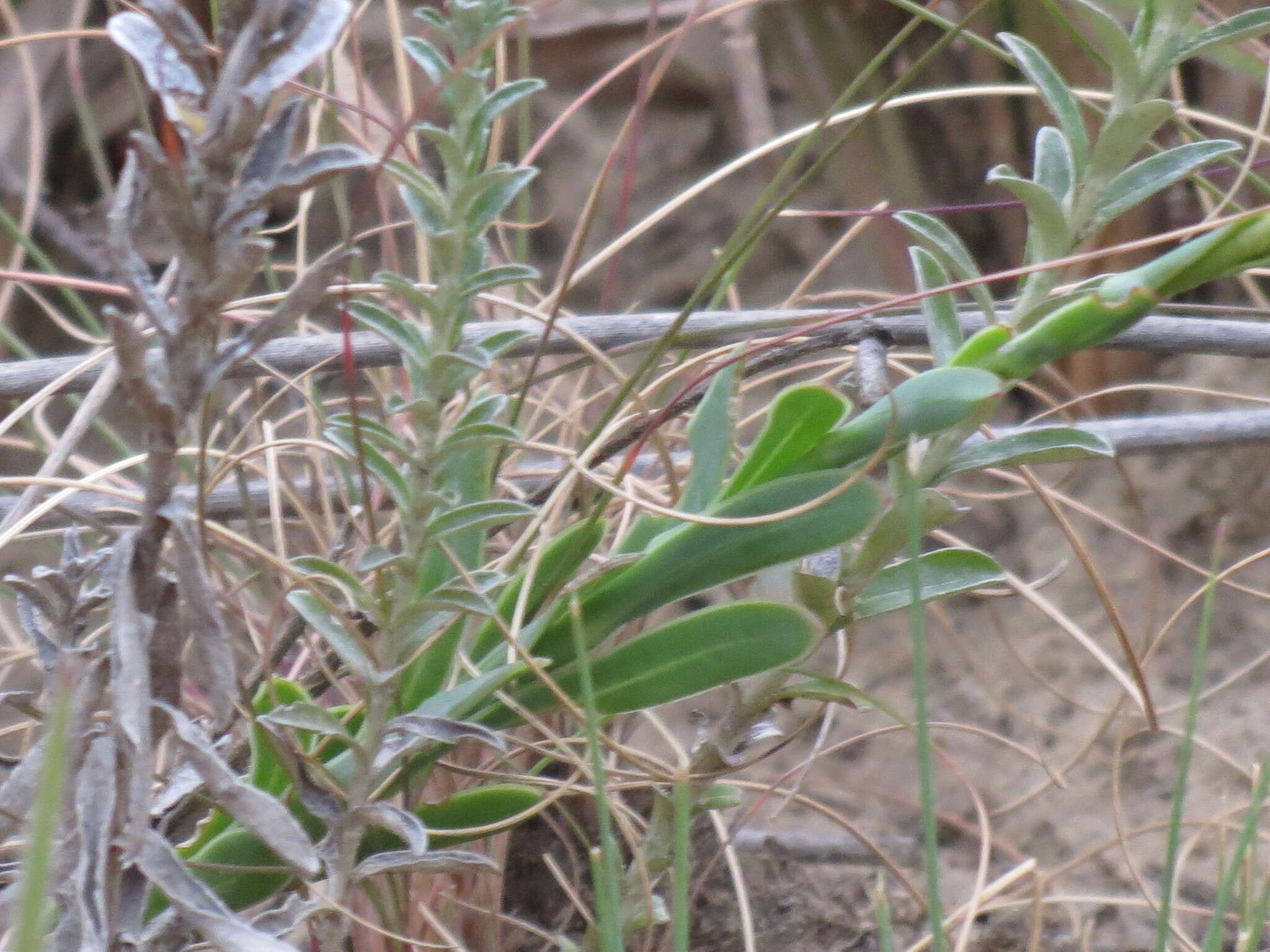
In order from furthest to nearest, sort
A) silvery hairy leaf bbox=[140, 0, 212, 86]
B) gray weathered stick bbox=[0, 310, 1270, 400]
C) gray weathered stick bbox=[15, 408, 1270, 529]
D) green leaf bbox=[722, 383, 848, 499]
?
gray weathered stick bbox=[15, 408, 1270, 529] < gray weathered stick bbox=[0, 310, 1270, 400] < green leaf bbox=[722, 383, 848, 499] < silvery hairy leaf bbox=[140, 0, 212, 86]

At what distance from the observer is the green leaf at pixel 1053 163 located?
433 millimetres

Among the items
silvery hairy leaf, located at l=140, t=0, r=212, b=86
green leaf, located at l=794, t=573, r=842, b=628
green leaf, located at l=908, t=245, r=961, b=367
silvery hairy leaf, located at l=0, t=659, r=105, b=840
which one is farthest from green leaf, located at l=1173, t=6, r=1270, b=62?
silvery hairy leaf, located at l=0, t=659, r=105, b=840

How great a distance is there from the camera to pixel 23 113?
1.51m

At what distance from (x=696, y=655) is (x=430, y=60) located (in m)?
0.24

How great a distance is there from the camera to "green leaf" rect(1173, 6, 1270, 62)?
409 mm

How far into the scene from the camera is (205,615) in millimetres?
335

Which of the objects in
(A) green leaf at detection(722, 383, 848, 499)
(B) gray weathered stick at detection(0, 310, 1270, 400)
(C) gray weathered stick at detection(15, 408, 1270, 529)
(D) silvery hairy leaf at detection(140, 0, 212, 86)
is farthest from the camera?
(C) gray weathered stick at detection(15, 408, 1270, 529)

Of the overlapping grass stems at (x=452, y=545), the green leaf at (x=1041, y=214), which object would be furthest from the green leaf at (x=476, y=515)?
the green leaf at (x=1041, y=214)

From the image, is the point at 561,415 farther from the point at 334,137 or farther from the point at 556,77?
the point at 556,77

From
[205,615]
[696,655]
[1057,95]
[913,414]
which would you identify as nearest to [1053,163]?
[1057,95]

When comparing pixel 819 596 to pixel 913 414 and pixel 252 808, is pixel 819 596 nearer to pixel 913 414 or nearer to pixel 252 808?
pixel 913 414

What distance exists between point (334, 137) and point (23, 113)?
1029 millimetres

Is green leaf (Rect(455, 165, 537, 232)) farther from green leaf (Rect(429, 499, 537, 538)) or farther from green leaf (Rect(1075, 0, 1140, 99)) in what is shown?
green leaf (Rect(1075, 0, 1140, 99))

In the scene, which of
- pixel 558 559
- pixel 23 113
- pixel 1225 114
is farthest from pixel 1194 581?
pixel 23 113
